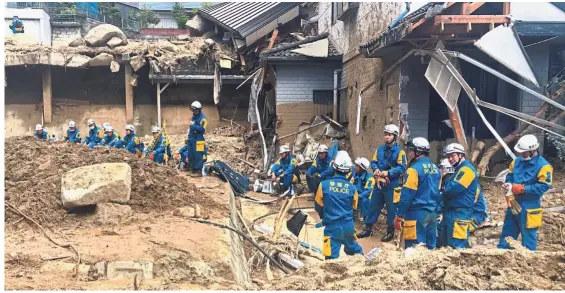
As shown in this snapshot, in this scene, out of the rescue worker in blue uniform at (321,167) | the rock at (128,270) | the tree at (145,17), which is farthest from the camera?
the tree at (145,17)

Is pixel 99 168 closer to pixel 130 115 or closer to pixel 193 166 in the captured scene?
pixel 193 166

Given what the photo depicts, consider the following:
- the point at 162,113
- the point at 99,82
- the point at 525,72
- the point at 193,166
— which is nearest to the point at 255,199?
the point at 193,166

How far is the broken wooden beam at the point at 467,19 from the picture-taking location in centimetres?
734

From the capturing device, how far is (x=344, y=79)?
49.4 ft

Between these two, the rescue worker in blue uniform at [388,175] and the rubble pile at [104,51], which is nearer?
the rescue worker in blue uniform at [388,175]

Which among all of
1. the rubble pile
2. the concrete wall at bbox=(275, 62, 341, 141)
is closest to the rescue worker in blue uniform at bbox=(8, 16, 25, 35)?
the rubble pile

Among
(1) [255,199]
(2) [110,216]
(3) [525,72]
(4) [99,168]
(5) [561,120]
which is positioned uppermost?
(3) [525,72]

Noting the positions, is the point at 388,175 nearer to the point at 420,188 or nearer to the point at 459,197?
the point at 420,188

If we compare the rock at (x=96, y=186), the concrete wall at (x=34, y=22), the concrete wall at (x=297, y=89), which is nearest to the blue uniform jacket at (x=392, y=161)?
the rock at (x=96, y=186)

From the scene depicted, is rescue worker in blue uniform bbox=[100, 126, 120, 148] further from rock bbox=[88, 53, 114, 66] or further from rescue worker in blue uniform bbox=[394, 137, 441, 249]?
rescue worker in blue uniform bbox=[394, 137, 441, 249]

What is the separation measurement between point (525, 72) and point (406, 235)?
3581 mm

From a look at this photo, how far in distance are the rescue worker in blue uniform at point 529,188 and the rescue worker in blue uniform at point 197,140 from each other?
6259mm

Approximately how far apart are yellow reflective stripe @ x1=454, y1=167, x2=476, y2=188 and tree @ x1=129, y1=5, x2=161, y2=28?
26323 mm

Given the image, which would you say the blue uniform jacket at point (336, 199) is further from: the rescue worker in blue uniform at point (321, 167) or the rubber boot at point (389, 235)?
the rescue worker in blue uniform at point (321, 167)
